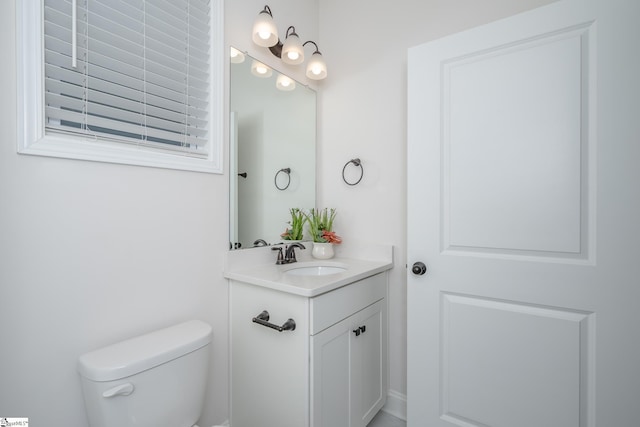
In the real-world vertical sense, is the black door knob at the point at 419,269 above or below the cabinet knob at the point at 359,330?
above

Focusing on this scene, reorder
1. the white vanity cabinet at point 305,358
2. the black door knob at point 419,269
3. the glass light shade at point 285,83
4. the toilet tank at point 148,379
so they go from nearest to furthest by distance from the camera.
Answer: the toilet tank at point 148,379 < the white vanity cabinet at point 305,358 < the black door knob at point 419,269 < the glass light shade at point 285,83

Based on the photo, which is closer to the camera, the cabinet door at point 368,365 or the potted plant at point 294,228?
the cabinet door at point 368,365

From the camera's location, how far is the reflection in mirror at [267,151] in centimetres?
157

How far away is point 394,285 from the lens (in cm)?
178

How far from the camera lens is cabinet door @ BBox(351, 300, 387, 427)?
4.83ft

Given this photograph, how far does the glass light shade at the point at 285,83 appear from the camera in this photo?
1.83 m

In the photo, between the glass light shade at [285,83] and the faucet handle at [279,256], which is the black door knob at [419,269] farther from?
the glass light shade at [285,83]

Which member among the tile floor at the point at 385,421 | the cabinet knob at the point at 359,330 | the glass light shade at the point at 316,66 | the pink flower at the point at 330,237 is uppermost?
the glass light shade at the point at 316,66

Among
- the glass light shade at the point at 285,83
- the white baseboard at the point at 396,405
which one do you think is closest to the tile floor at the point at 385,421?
the white baseboard at the point at 396,405

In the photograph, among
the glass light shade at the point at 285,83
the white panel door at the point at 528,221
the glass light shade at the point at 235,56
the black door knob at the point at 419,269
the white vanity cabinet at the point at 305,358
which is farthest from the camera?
the glass light shade at the point at 285,83

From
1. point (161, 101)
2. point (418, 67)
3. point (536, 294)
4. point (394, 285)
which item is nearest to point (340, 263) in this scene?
point (394, 285)

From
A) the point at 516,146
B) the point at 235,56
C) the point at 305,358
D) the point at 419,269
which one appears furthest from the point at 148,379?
the point at 516,146

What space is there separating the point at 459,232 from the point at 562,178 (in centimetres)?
42

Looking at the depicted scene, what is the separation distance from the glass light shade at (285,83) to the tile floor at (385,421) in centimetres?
206
